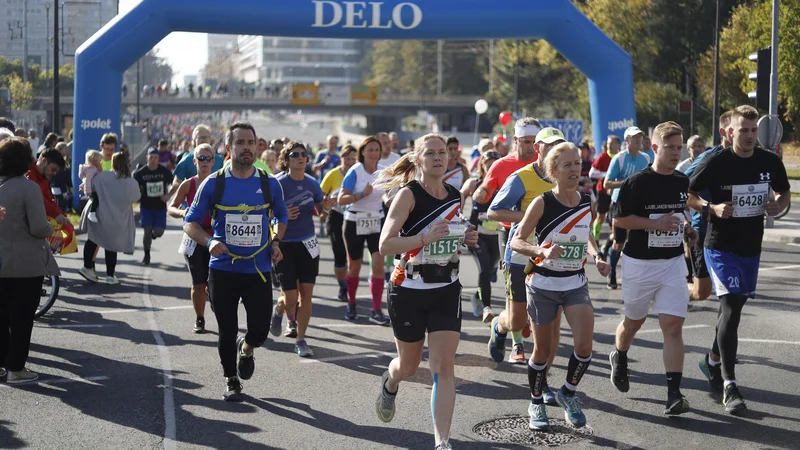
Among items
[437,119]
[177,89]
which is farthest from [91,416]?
[437,119]

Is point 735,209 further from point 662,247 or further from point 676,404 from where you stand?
point 676,404

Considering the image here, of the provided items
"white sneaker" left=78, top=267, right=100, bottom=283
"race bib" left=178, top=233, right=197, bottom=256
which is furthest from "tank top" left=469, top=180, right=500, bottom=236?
"white sneaker" left=78, top=267, right=100, bottom=283

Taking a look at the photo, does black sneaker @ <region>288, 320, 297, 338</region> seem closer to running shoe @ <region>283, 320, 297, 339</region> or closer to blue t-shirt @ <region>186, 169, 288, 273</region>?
running shoe @ <region>283, 320, 297, 339</region>

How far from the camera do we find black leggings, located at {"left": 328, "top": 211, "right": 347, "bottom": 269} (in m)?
11.0

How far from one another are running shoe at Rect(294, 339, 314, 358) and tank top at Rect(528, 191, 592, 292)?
9.77 feet

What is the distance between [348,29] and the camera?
19594 mm

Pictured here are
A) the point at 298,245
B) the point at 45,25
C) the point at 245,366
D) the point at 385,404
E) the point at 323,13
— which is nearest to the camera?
the point at 385,404

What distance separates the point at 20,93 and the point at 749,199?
25.1 meters

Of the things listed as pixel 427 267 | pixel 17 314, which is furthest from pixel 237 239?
pixel 17 314

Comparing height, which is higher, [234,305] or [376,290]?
[234,305]

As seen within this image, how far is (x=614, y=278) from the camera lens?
12.7 metres

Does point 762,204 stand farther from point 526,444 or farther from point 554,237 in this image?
point 526,444

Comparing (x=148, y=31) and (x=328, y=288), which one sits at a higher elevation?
(x=148, y=31)

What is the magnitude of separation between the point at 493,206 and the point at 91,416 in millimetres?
3121
